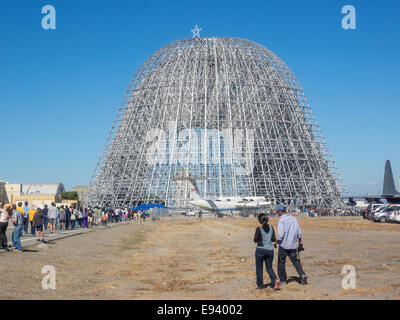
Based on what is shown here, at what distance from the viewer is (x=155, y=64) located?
89688mm

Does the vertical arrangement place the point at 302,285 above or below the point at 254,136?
below

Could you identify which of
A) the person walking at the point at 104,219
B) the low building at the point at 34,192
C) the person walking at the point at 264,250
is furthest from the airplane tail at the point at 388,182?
the person walking at the point at 264,250

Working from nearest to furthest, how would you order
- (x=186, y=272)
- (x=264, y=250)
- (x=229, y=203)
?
(x=264, y=250), (x=186, y=272), (x=229, y=203)

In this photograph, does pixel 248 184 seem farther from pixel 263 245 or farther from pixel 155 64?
pixel 263 245

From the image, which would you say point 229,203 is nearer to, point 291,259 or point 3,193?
point 291,259

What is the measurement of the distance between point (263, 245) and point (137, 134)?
7308 centimetres

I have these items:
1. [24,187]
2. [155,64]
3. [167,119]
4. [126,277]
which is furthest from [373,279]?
[24,187]

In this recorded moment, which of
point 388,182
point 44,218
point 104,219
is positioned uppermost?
point 388,182

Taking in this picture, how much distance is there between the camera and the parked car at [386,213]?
159ft

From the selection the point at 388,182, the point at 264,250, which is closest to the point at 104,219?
the point at 264,250

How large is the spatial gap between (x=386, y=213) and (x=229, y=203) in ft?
87.6

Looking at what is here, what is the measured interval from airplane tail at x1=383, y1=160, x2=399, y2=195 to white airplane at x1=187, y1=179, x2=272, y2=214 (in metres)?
63.8

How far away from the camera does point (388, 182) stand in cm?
12812

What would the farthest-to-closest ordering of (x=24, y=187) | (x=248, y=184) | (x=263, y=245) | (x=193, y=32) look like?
1. (x=24, y=187)
2. (x=193, y=32)
3. (x=248, y=184)
4. (x=263, y=245)
